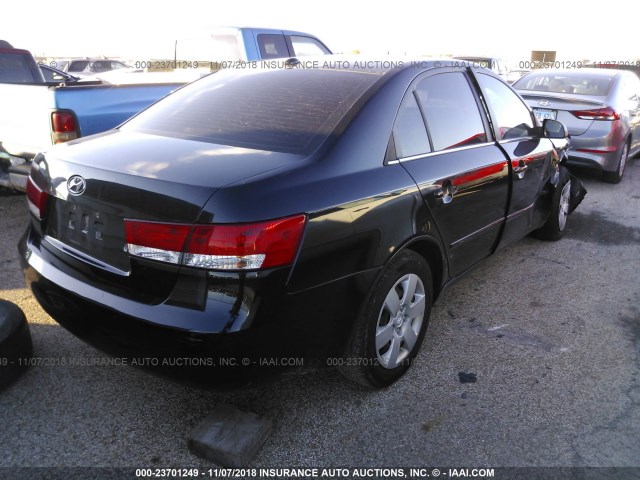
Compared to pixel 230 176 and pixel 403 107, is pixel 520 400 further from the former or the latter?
pixel 230 176

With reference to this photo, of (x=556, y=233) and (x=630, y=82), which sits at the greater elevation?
(x=630, y=82)

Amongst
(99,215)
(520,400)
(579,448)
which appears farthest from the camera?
(520,400)

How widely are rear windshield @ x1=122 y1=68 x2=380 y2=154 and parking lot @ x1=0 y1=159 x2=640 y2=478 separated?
1072 millimetres

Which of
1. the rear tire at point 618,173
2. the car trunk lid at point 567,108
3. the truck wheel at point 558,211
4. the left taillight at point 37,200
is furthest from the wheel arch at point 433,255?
the rear tire at point 618,173

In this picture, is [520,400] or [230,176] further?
[520,400]

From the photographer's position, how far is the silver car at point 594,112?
22.2 ft

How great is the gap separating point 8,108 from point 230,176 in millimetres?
3541

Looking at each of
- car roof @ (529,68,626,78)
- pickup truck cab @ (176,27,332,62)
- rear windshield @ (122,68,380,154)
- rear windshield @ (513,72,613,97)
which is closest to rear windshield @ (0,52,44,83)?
pickup truck cab @ (176,27,332,62)

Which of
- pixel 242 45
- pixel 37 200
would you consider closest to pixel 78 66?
pixel 242 45

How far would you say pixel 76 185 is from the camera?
224 centimetres

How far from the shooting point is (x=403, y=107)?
8.87ft

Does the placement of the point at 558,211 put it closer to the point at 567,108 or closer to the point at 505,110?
the point at 505,110

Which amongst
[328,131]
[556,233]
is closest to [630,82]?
[556,233]

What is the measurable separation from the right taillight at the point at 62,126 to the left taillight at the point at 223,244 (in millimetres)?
2638
